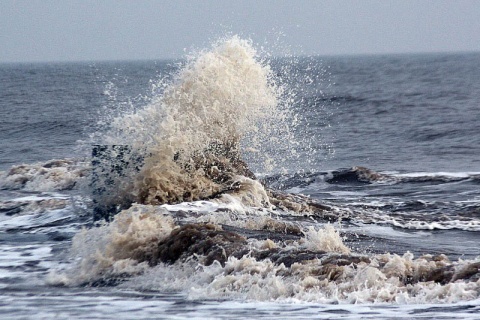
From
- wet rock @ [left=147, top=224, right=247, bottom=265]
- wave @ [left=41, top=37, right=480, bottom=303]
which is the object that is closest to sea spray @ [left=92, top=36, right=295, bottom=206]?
wave @ [left=41, top=37, right=480, bottom=303]

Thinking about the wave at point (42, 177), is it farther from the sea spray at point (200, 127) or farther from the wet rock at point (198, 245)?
the wet rock at point (198, 245)

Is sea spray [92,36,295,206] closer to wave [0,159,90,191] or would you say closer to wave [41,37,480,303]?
wave [41,37,480,303]

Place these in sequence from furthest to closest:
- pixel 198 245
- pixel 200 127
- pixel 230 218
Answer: pixel 200 127, pixel 230 218, pixel 198 245

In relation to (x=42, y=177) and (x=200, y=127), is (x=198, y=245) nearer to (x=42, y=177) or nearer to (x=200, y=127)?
(x=200, y=127)

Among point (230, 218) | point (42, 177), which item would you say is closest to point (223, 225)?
point (230, 218)

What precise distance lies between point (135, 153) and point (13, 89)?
36.7 m

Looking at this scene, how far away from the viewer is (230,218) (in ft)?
32.8

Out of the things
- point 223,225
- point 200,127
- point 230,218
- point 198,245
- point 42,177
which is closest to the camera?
point 198,245

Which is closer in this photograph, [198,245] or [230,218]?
[198,245]

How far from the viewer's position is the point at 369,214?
11.6m

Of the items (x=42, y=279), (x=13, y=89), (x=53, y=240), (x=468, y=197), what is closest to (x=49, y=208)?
(x=53, y=240)

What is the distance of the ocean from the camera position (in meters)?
6.56

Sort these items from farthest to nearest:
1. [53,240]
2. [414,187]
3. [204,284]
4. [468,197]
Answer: [414,187] < [468,197] < [53,240] < [204,284]

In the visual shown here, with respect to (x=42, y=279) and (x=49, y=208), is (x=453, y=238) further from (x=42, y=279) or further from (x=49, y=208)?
(x=49, y=208)
